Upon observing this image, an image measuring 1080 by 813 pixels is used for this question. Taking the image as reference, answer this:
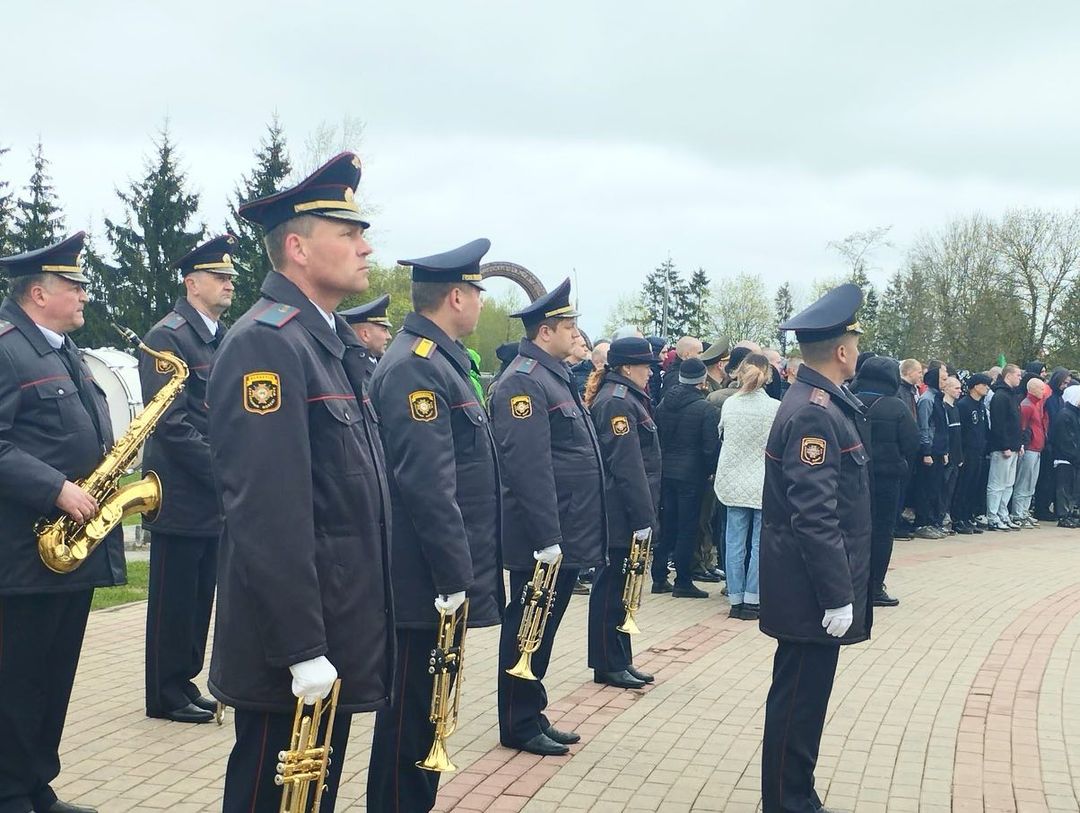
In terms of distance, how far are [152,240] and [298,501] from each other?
4734cm

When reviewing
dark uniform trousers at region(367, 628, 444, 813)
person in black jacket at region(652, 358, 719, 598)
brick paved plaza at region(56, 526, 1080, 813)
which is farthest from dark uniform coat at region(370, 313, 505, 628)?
person in black jacket at region(652, 358, 719, 598)

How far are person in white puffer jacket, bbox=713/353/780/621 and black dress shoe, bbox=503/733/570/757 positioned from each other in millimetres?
4632

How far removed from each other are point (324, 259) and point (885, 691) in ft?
18.6

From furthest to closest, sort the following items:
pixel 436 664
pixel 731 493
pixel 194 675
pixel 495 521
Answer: pixel 731 493 < pixel 194 675 < pixel 495 521 < pixel 436 664

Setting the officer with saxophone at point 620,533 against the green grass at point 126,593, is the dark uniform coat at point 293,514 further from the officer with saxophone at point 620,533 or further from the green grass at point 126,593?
the green grass at point 126,593

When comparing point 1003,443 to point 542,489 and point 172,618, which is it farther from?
point 172,618

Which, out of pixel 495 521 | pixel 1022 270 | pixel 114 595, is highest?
pixel 1022 270

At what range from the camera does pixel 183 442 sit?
6.58 m

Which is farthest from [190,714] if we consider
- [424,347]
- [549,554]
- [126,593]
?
[126,593]

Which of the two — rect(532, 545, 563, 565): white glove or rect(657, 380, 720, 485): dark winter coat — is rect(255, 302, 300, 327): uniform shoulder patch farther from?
rect(657, 380, 720, 485): dark winter coat

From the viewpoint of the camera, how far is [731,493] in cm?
1092

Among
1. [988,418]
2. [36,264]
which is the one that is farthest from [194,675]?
[988,418]

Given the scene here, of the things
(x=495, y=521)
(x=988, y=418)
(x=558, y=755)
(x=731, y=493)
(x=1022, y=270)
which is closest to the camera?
(x=495, y=521)

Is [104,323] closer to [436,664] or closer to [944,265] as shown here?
[944,265]
